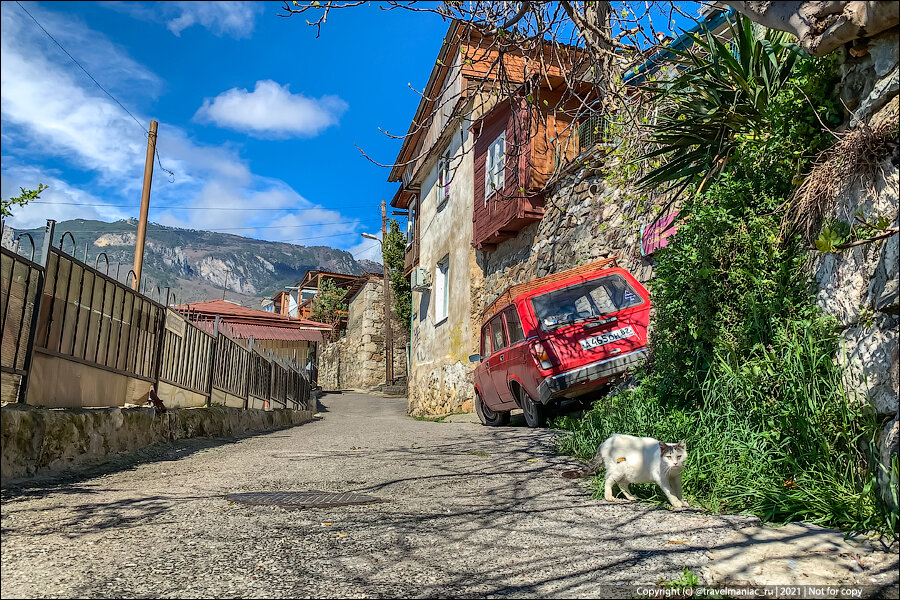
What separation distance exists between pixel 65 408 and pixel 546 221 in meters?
10.7

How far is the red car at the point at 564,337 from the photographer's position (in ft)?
26.2

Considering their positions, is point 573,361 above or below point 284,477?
above

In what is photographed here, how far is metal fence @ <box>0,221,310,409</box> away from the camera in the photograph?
4.38 m

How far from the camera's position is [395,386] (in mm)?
30500

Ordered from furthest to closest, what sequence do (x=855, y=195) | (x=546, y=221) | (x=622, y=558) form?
(x=546, y=221) < (x=855, y=195) < (x=622, y=558)

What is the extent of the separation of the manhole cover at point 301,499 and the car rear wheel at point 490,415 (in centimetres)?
677

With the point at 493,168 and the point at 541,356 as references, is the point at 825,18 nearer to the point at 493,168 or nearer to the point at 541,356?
the point at 541,356

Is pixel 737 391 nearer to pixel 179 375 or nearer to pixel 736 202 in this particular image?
pixel 736 202

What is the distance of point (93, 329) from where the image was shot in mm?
5488

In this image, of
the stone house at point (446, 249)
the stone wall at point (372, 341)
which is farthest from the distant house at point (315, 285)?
the stone house at point (446, 249)

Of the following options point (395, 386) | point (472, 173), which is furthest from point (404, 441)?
point (395, 386)

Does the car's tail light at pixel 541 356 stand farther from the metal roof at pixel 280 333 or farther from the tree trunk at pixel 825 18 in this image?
the metal roof at pixel 280 333

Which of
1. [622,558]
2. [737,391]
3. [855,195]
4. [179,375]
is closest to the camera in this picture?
[622,558]

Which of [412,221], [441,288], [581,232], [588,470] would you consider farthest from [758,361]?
[412,221]
